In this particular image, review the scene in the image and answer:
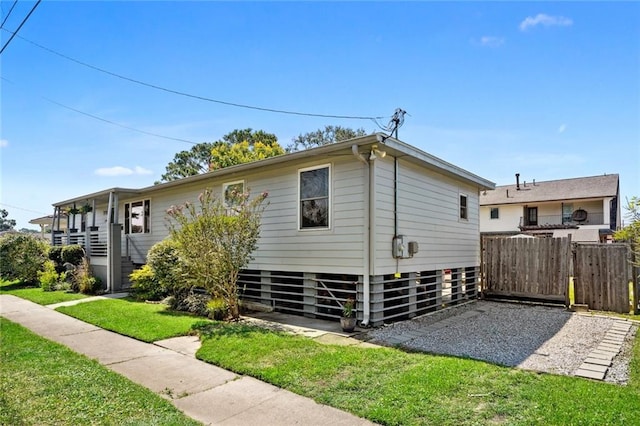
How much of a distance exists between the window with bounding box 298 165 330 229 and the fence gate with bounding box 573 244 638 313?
6.27 metres

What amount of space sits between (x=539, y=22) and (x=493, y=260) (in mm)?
6071

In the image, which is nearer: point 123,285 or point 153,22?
point 153,22

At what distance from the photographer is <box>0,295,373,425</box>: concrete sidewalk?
3.46 meters

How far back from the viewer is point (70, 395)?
3.89 m

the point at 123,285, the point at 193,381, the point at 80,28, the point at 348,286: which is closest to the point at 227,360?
the point at 193,381

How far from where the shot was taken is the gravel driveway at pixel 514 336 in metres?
5.10

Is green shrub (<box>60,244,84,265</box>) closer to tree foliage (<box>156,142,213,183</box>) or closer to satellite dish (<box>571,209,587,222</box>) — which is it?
tree foliage (<box>156,142,213,183</box>)

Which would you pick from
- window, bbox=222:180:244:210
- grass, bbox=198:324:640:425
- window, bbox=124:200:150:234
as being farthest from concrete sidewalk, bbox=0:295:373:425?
window, bbox=124:200:150:234

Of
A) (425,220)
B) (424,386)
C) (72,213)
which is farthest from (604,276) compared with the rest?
(72,213)

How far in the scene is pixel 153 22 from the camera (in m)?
8.53

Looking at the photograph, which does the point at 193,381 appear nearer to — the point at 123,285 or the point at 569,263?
the point at 569,263

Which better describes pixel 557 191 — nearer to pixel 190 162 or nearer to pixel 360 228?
pixel 360 228

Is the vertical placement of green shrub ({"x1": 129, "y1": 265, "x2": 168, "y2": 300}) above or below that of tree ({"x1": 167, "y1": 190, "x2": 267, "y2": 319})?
below

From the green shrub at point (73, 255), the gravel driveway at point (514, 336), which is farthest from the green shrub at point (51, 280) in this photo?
the gravel driveway at point (514, 336)
